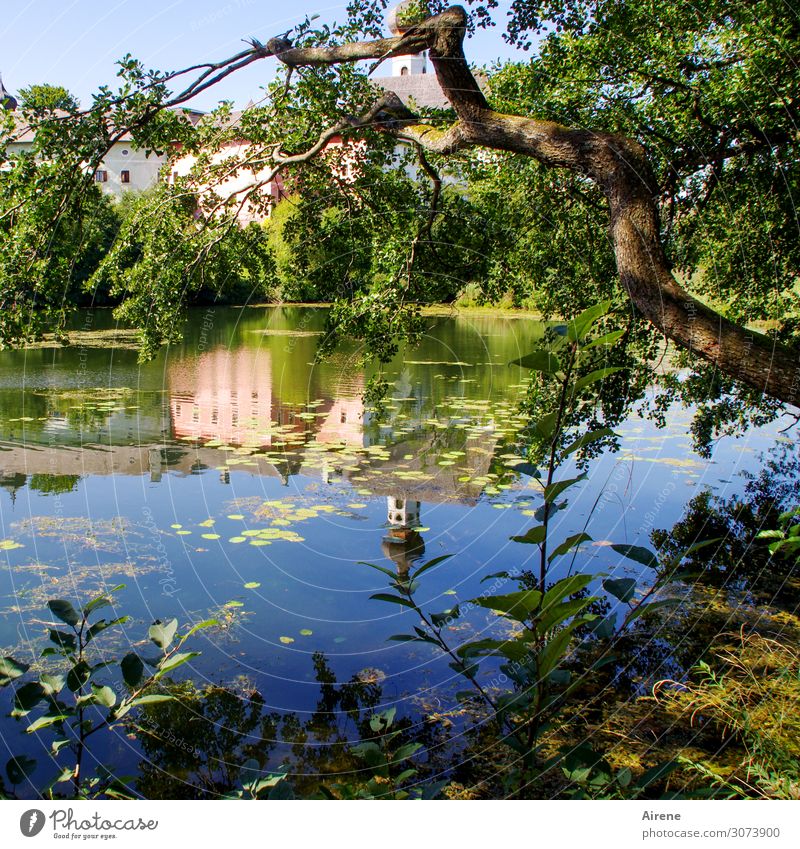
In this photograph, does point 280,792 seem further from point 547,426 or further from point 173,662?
point 547,426

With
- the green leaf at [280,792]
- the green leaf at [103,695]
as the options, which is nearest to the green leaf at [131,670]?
the green leaf at [103,695]

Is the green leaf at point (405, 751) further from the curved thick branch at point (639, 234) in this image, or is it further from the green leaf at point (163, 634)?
the curved thick branch at point (639, 234)

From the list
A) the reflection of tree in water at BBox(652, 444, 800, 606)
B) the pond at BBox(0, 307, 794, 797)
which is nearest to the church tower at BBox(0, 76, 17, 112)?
the pond at BBox(0, 307, 794, 797)

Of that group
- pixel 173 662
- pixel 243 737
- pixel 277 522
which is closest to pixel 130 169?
pixel 277 522

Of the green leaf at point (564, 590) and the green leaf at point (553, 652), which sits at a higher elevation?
the green leaf at point (564, 590)

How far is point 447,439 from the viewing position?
6879mm

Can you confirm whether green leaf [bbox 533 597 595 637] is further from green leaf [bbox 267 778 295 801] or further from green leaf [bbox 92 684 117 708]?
green leaf [bbox 92 684 117 708]

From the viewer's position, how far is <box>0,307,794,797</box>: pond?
2.91 meters

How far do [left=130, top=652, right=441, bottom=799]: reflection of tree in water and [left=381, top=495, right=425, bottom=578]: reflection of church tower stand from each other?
123 centimetres

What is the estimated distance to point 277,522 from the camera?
4.81 metres

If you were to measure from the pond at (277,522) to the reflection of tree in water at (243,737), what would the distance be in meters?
0.01

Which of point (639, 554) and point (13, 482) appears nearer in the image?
point (639, 554)

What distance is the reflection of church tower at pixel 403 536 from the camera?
14.4 feet

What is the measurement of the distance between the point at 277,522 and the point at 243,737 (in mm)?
2150
